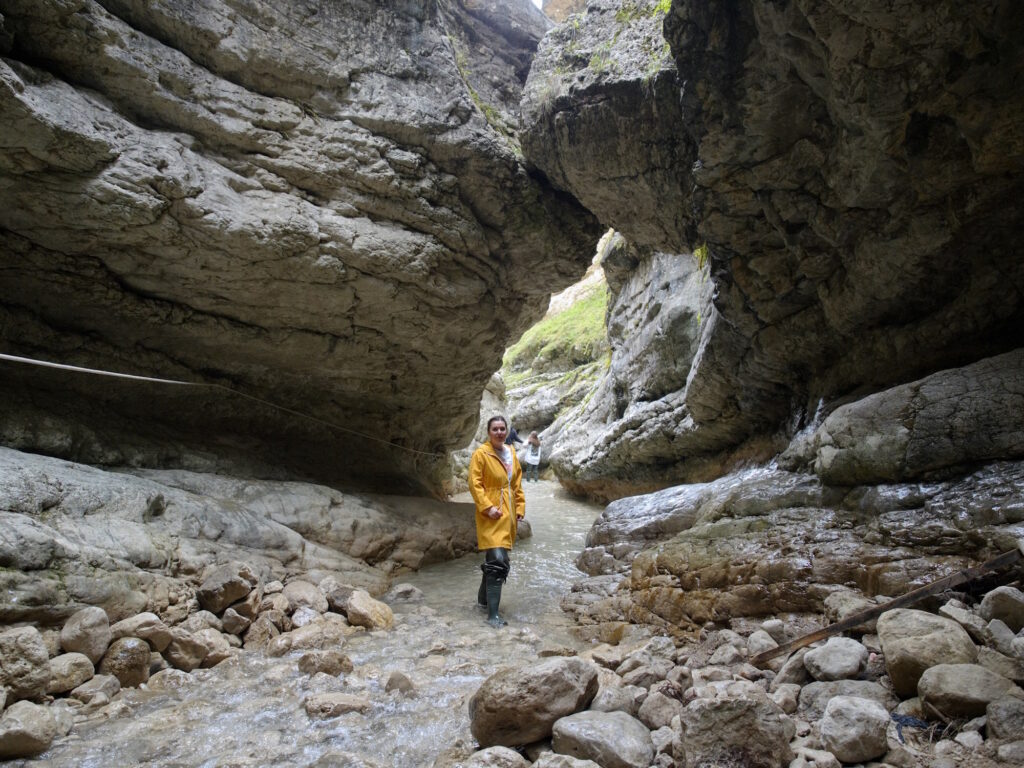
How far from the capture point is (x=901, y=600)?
3537 millimetres

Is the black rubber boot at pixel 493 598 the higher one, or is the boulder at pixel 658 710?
the boulder at pixel 658 710

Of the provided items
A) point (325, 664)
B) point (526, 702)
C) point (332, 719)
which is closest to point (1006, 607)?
point (526, 702)

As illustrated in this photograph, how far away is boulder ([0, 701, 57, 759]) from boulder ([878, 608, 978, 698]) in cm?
477

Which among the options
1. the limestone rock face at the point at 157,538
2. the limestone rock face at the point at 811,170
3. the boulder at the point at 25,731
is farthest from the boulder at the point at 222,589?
the limestone rock face at the point at 811,170

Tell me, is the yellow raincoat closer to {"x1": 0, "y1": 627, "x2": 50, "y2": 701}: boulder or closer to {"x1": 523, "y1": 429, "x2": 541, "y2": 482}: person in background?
{"x1": 0, "y1": 627, "x2": 50, "y2": 701}: boulder

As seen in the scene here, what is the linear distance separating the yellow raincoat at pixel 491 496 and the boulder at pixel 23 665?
397 cm

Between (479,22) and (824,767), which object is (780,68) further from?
(479,22)

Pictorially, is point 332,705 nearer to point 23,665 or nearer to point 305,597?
point 23,665

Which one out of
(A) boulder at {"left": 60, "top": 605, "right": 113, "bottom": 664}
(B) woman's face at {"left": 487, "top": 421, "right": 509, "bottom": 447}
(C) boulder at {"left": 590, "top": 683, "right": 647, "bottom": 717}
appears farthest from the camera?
(B) woman's face at {"left": 487, "top": 421, "right": 509, "bottom": 447}

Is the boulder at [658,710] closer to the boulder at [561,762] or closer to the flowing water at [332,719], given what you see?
the boulder at [561,762]

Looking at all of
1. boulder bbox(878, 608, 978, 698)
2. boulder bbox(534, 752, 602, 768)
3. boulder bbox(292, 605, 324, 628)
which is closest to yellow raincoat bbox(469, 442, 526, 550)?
boulder bbox(292, 605, 324, 628)

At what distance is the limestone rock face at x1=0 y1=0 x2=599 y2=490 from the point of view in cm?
651

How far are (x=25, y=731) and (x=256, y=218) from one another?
6157mm

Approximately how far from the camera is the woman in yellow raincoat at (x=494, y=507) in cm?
637
